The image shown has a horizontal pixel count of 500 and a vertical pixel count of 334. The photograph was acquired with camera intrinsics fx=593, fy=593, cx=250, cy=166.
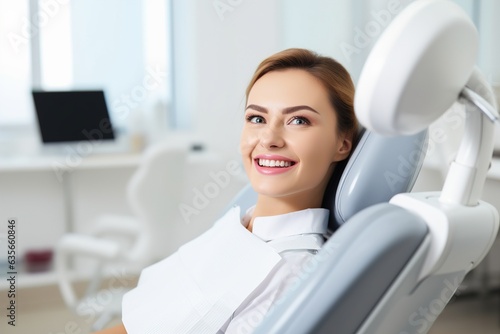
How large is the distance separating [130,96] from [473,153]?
2.78 meters

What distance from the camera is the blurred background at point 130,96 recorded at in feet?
8.96

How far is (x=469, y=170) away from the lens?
733mm

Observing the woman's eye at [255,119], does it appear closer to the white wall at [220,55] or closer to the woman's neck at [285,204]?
the woman's neck at [285,204]

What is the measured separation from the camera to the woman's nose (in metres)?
0.99

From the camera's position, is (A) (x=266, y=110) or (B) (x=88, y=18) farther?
(B) (x=88, y=18)

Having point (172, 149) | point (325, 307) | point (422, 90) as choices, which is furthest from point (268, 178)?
point (172, 149)

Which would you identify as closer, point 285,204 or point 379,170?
point 379,170

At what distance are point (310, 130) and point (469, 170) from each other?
31 centimetres

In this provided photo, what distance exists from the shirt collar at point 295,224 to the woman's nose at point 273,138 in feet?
0.41

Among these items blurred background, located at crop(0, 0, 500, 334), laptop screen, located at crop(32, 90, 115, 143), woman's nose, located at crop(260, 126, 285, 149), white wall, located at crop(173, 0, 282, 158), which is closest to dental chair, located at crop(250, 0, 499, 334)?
woman's nose, located at crop(260, 126, 285, 149)

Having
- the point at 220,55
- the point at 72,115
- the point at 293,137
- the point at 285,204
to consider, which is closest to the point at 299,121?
the point at 293,137

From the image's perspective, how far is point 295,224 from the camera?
3.33ft

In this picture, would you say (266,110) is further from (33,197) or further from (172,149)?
(33,197)

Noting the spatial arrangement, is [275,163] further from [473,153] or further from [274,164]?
[473,153]
